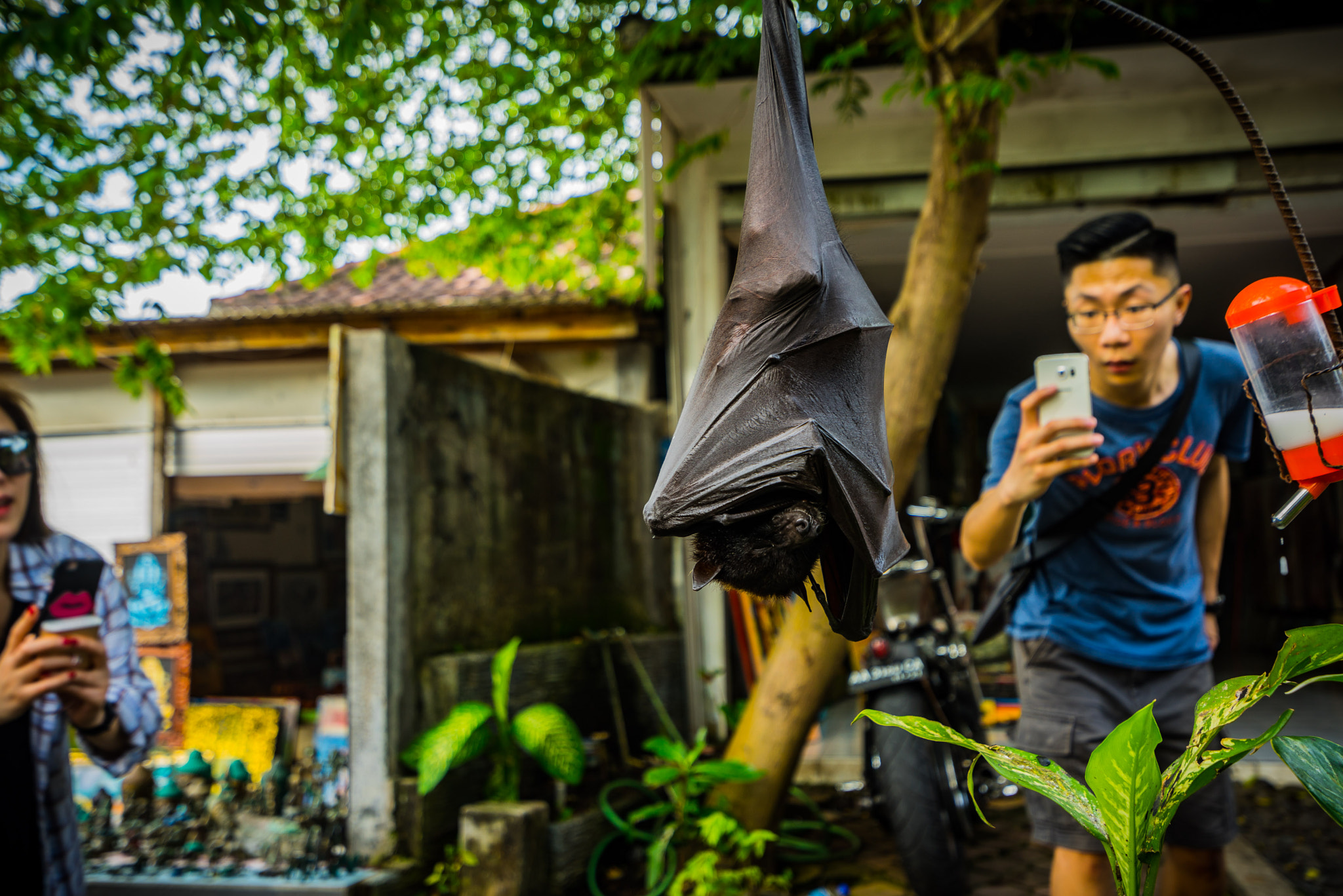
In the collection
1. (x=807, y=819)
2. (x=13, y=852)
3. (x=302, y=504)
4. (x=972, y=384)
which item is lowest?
(x=807, y=819)

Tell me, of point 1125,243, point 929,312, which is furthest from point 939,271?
point 1125,243

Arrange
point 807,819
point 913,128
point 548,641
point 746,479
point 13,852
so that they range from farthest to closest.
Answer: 1. point 913,128
2. point 548,641
3. point 807,819
4. point 13,852
5. point 746,479

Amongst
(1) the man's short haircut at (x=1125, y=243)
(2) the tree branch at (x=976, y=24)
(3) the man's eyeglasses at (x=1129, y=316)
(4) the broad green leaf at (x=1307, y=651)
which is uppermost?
(2) the tree branch at (x=976, y=24)

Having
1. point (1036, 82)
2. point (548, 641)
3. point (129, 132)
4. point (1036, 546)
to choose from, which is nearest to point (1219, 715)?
point (1036, 546)

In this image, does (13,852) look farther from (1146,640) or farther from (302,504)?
(302,504)

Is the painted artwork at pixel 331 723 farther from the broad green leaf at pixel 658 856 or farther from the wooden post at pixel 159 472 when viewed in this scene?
the wooden post at pixel 159 472

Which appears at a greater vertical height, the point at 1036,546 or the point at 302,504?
the point at 302,504

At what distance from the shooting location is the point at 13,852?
2.49 metres

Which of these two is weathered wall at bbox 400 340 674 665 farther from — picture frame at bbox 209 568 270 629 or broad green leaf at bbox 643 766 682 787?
picture frame at bbox 209 568 270 629

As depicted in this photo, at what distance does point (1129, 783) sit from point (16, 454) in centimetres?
298

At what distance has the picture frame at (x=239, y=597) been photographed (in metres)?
8.91

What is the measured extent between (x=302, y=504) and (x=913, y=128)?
301 inches

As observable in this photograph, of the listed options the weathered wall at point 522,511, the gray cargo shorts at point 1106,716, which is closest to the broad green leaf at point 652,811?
the weathered wall at point 522,511

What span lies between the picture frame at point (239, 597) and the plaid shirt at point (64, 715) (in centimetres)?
665
